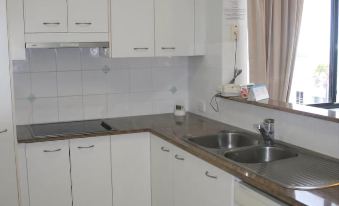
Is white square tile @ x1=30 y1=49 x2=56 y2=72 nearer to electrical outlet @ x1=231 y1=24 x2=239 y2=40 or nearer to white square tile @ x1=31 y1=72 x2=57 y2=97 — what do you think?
white square tile @ x1=31 y1=72 x2=57 y2=97

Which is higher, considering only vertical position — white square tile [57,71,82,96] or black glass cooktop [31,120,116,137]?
white square tile [57,71,82,96]

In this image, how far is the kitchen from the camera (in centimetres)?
268

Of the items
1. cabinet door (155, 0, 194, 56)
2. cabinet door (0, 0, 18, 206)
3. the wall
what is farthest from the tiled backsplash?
cabinet door (0, 0, 18, 206)

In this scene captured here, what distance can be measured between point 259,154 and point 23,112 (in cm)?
188

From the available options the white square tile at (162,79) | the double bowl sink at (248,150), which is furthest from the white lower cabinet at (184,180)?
the white square tile at (162,79)

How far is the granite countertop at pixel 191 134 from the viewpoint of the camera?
179cm

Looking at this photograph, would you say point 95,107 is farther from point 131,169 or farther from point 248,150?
point 248,150

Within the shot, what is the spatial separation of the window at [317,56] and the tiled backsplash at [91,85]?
111cm

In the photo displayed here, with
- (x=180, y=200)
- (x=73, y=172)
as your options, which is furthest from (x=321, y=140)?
(x=73, y=172)

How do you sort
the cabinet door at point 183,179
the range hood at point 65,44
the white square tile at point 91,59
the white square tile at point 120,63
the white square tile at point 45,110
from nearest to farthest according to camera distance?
the cabinet door at point 183,179, the range hood at point 65,44, the white square tile at point 45,110, the white square tile at point 91,59, the white square tile at point 120,63

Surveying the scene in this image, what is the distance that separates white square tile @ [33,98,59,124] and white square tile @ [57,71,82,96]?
10 centimetres

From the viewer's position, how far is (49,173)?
3.03 meters

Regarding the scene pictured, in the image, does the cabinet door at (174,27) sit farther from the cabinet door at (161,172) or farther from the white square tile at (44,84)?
the white square tile at (44,84)

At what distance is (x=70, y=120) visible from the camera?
349 cm
